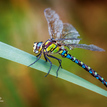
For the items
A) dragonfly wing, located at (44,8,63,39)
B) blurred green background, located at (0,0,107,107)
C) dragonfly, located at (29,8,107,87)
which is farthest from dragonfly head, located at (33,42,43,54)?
blurred green background, located at (0,0,107,107)

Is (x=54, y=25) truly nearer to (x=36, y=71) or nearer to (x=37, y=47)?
(x=37, y=47)

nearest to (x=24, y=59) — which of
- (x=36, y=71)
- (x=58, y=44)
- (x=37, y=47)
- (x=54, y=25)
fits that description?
(x=37, y=47)

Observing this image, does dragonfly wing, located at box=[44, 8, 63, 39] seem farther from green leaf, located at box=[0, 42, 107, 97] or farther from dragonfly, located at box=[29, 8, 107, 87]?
green leaf, located at box=[0, 42, 107, 97]

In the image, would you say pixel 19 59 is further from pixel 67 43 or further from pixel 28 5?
pixel 28 5

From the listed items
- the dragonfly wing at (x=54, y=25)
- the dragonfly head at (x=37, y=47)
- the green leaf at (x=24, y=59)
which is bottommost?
the green leaf at (x=24, y=59)

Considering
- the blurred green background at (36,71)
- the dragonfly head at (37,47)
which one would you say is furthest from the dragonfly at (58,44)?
the blurred green background at (36,71)

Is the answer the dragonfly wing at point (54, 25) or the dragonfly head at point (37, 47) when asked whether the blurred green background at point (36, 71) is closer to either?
the dragonfly wing at point (54, 25)

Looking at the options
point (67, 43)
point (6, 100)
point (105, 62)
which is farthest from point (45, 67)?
point (105, 62)

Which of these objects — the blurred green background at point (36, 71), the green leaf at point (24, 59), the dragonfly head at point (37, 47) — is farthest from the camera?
the blurred green background at point (36, 71)
